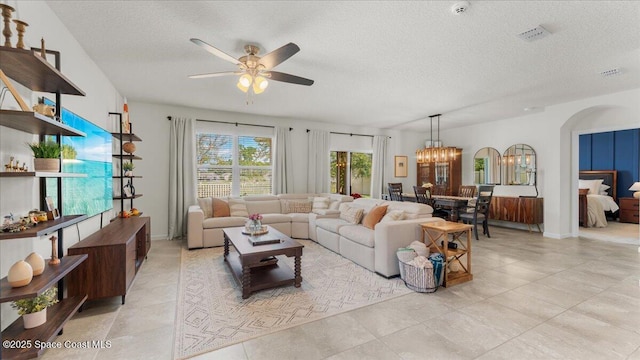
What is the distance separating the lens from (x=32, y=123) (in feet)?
5.50

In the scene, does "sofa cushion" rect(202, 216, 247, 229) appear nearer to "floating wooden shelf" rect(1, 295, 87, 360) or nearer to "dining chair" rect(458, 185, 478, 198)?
"floating wooden shelf" rect(1, 295, 87, 360)

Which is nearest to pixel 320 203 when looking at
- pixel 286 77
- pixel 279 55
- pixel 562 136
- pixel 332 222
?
pixel 332 222

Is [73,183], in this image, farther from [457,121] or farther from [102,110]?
[457,121]

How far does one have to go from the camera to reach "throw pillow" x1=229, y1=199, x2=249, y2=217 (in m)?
5.03

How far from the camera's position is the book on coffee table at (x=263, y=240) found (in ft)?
10.1

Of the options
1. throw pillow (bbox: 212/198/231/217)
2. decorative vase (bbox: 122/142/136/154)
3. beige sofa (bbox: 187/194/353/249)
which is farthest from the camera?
throw pillow (bbox: 212/198/231/217)

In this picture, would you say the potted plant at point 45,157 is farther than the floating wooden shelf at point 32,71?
Yes

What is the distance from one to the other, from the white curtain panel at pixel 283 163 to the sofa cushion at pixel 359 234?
241cm

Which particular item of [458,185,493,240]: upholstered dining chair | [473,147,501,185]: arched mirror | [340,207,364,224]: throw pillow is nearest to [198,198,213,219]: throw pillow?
[340,207,364,224]: throw pillow

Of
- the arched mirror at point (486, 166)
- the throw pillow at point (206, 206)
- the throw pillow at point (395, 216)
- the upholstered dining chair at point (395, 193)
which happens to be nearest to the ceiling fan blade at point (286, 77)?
the throw pillow at point (395, 216)

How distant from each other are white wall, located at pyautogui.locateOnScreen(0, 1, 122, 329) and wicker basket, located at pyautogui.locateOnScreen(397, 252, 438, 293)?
3233 millimetres

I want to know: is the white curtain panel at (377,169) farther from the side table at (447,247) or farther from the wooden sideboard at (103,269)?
the wooden sideboard at (103,269)

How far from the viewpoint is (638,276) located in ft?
10.7

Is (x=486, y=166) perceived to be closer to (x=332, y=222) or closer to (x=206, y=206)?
(x=332, y=222)
